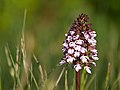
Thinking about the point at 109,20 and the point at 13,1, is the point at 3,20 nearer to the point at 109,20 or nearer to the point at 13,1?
the point at 13,1

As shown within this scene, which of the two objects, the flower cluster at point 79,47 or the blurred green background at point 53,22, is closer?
the flower cluster at point 79,47

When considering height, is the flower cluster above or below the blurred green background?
below

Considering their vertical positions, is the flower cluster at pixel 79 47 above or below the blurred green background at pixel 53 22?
below

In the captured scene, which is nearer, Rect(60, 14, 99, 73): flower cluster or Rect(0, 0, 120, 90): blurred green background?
Rect(60, 14, 99, 73): flower cluster

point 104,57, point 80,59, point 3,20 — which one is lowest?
point 80,59

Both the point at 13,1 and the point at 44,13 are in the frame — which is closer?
the point at 13,1

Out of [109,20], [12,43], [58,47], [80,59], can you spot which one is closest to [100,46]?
[58,47]

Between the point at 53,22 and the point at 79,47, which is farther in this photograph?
the point at 53,22

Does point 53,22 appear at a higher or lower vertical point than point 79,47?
higher
